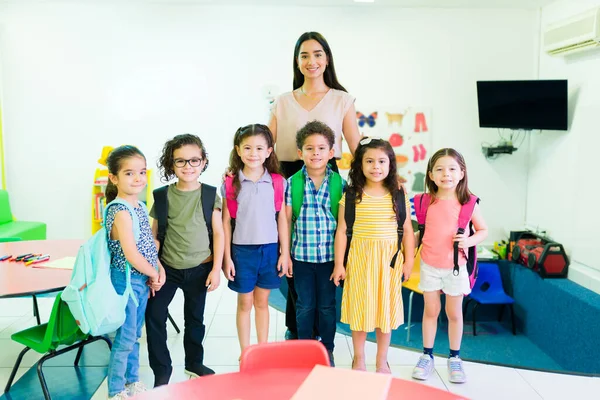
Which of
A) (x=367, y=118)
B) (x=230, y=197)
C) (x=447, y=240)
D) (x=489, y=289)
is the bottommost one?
(x=489, y=289)

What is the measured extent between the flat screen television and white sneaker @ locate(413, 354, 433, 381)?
9.56 ft

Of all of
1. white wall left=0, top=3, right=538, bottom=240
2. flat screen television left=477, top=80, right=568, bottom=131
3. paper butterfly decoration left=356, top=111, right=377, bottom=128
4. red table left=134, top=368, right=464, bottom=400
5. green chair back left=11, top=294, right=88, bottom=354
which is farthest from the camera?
paper butterfly decoration left=356, top=111, right=377, bottom=128

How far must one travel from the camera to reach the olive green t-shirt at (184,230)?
2275mm

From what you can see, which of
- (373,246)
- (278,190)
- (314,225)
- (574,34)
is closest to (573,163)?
(574,34)

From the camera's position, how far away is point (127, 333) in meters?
2.19

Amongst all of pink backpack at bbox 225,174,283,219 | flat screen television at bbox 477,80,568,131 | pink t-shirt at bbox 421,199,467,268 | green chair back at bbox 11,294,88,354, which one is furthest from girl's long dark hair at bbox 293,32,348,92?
flat screen television at bbox 477,80,568,131

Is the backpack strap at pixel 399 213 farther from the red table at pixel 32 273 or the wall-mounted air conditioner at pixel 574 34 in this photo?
the wall-mounted air conditioner at pixel 574 34

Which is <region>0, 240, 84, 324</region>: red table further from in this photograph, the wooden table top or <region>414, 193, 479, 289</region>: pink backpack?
<region>414, 193, 479, 289</region>: pink backpack

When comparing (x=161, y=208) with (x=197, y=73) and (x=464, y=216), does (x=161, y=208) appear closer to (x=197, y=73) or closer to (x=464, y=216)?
(x=464, y=216)

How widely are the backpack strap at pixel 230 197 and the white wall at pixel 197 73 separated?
2919 mm

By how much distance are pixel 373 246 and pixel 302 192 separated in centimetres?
44

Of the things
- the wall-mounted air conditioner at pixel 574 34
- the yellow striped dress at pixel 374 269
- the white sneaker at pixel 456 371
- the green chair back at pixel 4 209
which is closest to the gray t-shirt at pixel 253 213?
the yellow striped dress at pixel 374 269

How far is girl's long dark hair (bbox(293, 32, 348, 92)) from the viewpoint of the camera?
2480 millimetres

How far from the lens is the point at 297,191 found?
243 centimetres
